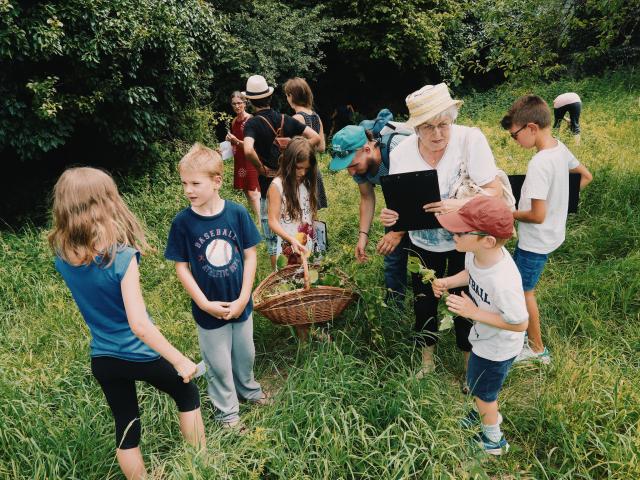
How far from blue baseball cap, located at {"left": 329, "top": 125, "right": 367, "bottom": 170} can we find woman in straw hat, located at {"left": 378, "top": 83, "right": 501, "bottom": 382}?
0.30 m

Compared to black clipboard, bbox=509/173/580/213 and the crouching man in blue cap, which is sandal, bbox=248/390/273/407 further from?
black clipboard, bbox=509/173/580/213

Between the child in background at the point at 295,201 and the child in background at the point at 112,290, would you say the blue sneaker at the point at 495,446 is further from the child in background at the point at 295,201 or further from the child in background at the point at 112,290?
the child in background at the point at 112,290

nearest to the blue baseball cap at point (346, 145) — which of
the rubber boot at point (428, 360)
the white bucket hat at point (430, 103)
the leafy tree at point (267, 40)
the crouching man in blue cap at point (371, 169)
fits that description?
the crouching man in blue cap at point (371, 169)

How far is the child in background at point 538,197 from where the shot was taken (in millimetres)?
2889

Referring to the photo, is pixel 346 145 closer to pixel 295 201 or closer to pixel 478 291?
pixel 295 201

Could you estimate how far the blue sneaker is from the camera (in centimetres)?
242

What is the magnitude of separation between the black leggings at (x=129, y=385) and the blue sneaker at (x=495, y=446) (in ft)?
4.98

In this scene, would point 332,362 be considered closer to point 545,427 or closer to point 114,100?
point 545,427

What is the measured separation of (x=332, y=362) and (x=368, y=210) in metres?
1.14

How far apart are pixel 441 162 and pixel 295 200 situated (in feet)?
3.91

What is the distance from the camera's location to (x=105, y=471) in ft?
8.00

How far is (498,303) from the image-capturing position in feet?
7.07

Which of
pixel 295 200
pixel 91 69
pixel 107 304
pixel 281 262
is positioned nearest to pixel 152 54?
pixel 91 69

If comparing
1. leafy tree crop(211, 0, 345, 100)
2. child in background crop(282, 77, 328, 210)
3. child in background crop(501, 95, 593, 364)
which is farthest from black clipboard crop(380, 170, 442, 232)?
leafy tree crop(211, 0, 345, 100)
